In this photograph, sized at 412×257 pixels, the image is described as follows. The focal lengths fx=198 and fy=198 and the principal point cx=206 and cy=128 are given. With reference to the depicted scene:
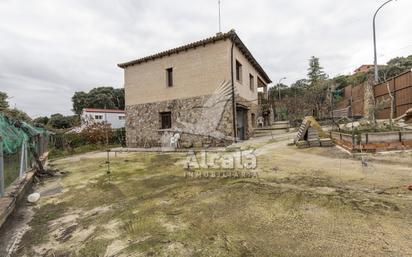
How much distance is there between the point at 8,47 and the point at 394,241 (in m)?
17.2

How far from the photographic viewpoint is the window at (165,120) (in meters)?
11.3

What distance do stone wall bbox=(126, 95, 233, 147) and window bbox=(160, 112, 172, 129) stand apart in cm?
18

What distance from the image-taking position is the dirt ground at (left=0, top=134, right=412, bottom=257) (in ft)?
6.00

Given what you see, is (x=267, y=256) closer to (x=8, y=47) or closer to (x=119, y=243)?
(x=119, y=243)

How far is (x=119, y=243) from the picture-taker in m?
2.04

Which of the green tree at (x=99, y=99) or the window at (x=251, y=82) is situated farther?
the green tree at (x=99, y=99)

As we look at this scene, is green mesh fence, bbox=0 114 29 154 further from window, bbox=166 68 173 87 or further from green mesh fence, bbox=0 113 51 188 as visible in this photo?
window, bbox=166 68 173 87

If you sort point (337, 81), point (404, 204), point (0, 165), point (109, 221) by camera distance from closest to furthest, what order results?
point (404, 204), point (109, 221), point (0, 165), point (337, 81)

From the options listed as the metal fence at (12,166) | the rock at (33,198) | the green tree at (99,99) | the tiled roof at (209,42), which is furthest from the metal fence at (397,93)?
the green tree at (99,99)

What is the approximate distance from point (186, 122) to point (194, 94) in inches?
60.1

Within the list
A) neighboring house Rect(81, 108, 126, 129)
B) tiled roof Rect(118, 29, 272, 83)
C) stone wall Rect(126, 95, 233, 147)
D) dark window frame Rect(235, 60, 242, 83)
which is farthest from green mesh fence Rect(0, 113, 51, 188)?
neighboring house Rect(81, 108, 126, 129)

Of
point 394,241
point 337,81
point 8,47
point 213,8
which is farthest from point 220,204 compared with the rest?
point 337,81

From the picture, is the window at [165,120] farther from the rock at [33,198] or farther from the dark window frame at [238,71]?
the rock at [33,198]

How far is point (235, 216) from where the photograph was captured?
2.46 meters
